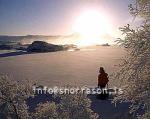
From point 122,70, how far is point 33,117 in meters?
4.12

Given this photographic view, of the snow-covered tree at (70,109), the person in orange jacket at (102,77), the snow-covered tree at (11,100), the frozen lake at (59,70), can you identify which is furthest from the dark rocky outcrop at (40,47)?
the snow-covered tree at (70,109)

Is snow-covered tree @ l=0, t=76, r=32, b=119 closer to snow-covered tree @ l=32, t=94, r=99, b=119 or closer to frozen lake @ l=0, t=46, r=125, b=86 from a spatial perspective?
snow-covered tree @ l=32, t=94, r=99, b=119

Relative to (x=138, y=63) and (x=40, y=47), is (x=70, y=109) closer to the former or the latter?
(x=138, y=63)

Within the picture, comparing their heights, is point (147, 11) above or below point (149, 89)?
above

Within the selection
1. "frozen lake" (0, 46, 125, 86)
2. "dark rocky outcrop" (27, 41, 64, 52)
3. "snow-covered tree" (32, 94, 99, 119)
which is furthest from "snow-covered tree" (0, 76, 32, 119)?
"dark rocky outcrop" (27, 41, 64, 52)

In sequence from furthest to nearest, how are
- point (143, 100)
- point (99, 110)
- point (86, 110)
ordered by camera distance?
point (99, 110) → point (86, 110) → point (143, 100)

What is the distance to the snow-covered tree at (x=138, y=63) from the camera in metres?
7.34

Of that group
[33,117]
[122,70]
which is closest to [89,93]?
[33,117]

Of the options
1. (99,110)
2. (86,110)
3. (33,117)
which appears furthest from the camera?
(99,110)

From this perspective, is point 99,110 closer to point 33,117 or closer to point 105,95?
point 105,95

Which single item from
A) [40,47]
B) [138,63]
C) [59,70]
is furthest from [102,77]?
[40,47]

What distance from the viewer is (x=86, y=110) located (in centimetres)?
1009

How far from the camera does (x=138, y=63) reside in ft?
24.1

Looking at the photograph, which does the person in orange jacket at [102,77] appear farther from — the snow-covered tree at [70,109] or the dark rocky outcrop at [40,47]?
the dark rocky outcrop at [40,47]
